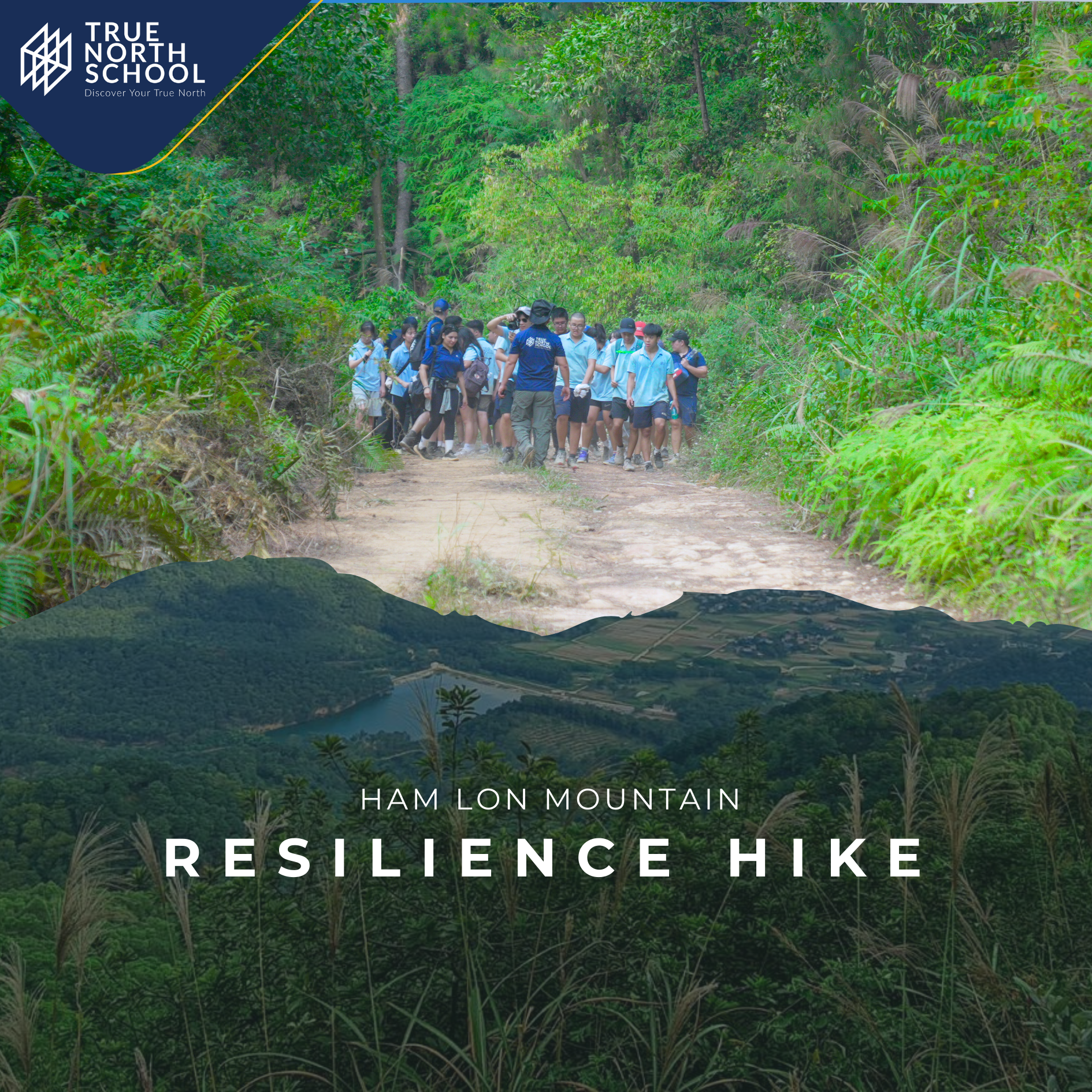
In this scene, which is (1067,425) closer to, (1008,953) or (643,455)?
(643,455)

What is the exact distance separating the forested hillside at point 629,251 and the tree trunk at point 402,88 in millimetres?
17

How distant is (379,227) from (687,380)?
8.63ft

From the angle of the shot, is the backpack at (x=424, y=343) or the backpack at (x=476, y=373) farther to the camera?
the backpack at (x=476, y=373)

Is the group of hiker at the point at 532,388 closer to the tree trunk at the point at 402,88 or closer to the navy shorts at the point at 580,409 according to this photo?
the navy shorts at the point at 580,409

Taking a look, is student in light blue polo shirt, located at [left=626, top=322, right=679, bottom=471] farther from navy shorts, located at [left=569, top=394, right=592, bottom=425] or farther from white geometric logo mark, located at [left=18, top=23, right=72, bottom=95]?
white geometric logo mark, located at [left=18, top=23, right=72, bottom=95]

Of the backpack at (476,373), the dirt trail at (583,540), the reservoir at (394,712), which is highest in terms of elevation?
the backpack at (476,373)

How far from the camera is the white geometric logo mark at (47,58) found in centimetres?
364

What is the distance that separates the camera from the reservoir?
2.89 metres

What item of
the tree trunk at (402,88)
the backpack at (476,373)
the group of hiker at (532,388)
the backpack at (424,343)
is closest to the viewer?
the tree trunk at (402,88)

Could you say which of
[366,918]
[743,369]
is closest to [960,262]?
[743,369]

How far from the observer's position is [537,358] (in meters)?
6.70

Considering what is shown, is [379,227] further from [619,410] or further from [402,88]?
[619,410]

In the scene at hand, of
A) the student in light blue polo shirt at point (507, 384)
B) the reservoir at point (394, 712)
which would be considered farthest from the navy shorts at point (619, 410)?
the reservoir at point (394, 712)

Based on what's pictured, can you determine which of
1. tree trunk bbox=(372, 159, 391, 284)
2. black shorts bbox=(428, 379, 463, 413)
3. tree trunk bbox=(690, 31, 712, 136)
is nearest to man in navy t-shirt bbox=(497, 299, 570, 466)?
black shorts bbox=(428, 379, 463, 413)
